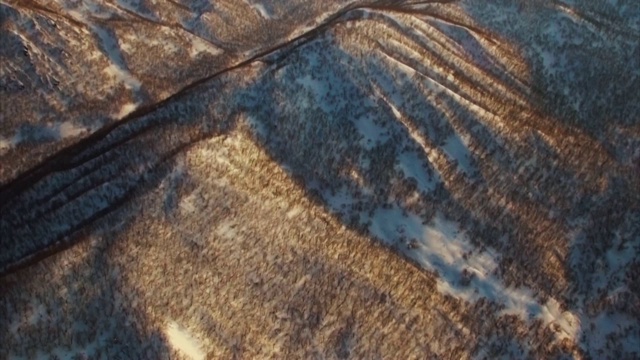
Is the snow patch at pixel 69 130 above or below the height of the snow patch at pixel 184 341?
above

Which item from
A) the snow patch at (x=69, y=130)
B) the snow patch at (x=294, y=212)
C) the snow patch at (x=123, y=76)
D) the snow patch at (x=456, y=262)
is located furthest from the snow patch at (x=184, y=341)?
the snow patch at (x=123, y=76)

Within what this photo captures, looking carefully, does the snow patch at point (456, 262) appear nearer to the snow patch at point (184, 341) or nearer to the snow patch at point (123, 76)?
the snow patch at point (184, 341)

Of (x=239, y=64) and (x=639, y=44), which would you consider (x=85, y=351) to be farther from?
(x=639, y=44)

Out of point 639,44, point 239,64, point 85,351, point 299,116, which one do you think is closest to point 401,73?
point 299,116

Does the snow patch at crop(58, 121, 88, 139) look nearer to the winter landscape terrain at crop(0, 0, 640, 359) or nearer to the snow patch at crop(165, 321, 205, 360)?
the winter landscape terrain at crop(0, 0, 640, 359)

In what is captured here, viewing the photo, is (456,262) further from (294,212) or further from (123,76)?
(123,76)

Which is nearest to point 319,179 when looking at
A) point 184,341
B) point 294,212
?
point 294,212
